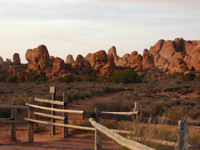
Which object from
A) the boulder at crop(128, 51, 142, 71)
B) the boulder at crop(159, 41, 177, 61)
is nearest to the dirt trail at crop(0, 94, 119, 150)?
the boulder at crop(128, 51, 142, 71)

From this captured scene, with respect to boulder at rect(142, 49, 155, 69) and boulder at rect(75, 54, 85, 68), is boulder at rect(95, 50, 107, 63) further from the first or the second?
boulder at rect(142, 49, 155, 69)

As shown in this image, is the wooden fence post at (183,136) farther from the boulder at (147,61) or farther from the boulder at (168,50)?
the boulder at (168,50)

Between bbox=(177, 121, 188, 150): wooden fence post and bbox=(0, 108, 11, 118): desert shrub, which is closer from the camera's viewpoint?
bbox=(177, 121, 188, 150): wooden fence post

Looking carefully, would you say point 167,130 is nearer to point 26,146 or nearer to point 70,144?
point 70,144

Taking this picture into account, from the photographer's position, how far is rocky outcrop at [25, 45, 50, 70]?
7256cm

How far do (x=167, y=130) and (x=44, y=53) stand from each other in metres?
72.4

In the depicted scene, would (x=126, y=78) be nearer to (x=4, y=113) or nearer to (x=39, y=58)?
(x=4, y=113)

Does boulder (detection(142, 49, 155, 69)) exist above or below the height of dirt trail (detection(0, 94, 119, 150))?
above

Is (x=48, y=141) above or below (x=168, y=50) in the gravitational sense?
below

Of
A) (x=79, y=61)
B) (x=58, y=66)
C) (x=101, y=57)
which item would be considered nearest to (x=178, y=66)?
(x=101, y=57)

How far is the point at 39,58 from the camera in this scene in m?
74.0

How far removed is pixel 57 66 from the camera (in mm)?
63406

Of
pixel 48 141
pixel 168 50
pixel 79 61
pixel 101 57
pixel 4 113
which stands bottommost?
pixel 48 141

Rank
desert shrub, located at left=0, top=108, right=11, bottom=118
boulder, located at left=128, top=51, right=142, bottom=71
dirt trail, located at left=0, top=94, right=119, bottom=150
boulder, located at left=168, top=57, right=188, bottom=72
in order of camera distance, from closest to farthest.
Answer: dirt trail, located at left=0, top=94, right=119, bottom=150 → desert shrub, located at left=0, top=108, right=11, bottom=118 → boulder, located at left=168, top=57, right=188, bottom=72 → boulder, located at left=128, top=51, right=142, bottom=71
